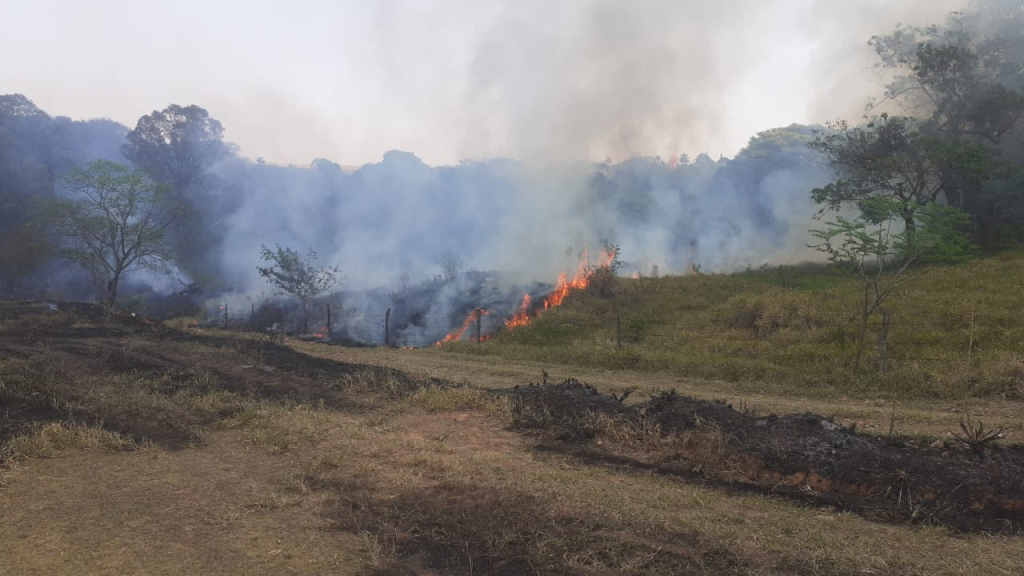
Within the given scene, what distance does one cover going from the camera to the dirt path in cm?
899

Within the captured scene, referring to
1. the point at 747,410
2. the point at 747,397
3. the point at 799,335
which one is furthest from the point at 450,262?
the point at 747,410

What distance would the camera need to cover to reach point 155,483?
6230mm

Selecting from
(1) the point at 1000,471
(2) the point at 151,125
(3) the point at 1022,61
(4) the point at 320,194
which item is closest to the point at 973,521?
(1) the point at 1000,471

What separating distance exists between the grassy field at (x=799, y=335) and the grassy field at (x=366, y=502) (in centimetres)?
666

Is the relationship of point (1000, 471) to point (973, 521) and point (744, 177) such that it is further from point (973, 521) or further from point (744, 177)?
point (744, 177)

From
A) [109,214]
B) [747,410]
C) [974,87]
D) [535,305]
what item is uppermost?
[974,87]

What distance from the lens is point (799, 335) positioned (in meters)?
15.8

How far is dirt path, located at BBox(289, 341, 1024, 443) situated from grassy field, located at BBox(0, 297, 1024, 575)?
156 inches

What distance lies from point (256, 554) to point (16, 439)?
13.8 ft

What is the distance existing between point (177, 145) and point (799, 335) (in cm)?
5544

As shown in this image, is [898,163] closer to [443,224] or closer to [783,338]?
[783,338]

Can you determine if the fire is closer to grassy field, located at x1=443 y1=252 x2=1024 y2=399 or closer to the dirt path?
grassy field, located at x1=443 y1=252 x2=1024 y2=399

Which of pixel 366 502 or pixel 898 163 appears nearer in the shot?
pixel 366 502

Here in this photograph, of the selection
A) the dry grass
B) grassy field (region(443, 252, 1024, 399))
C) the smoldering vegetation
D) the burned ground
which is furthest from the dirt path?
the smoldering vegetation
